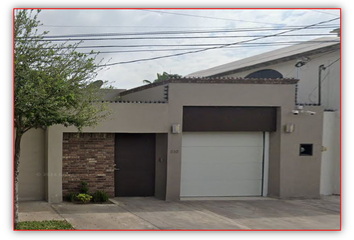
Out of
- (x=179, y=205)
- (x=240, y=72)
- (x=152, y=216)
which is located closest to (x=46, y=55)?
(x=152, y=216)

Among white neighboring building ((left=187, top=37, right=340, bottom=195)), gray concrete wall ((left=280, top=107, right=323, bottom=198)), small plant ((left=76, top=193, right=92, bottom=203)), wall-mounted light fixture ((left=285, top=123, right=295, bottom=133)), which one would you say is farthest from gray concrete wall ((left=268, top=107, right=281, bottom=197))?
small plant ((left=76, top=193, right=92, bottom=203))

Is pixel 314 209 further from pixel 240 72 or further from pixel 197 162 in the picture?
pixel 240 72

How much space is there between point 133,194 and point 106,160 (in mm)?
1548

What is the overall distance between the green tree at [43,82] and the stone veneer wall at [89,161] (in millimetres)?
3805

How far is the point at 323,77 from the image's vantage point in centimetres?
1709

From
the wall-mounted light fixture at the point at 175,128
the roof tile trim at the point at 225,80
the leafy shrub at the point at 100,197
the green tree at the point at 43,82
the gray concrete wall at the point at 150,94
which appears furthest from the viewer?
the gray concrete wall at the point at 150,94

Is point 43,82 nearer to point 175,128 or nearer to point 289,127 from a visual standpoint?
point 175,128

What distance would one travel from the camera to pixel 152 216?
11.8 meters

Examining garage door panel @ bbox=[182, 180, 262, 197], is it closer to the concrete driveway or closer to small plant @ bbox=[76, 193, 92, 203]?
the concrete driveway

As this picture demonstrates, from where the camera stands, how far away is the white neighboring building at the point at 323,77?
632 inches

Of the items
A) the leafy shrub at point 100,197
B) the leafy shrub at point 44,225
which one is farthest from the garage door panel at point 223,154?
the leafy shrub at point 44,225

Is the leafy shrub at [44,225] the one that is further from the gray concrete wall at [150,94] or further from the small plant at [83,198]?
the gray concrete wall at [150,94]

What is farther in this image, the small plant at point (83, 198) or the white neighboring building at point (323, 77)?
the white neighboring building at point (323, 77)

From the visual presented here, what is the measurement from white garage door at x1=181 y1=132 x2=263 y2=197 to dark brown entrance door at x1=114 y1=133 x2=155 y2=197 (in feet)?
3.66
